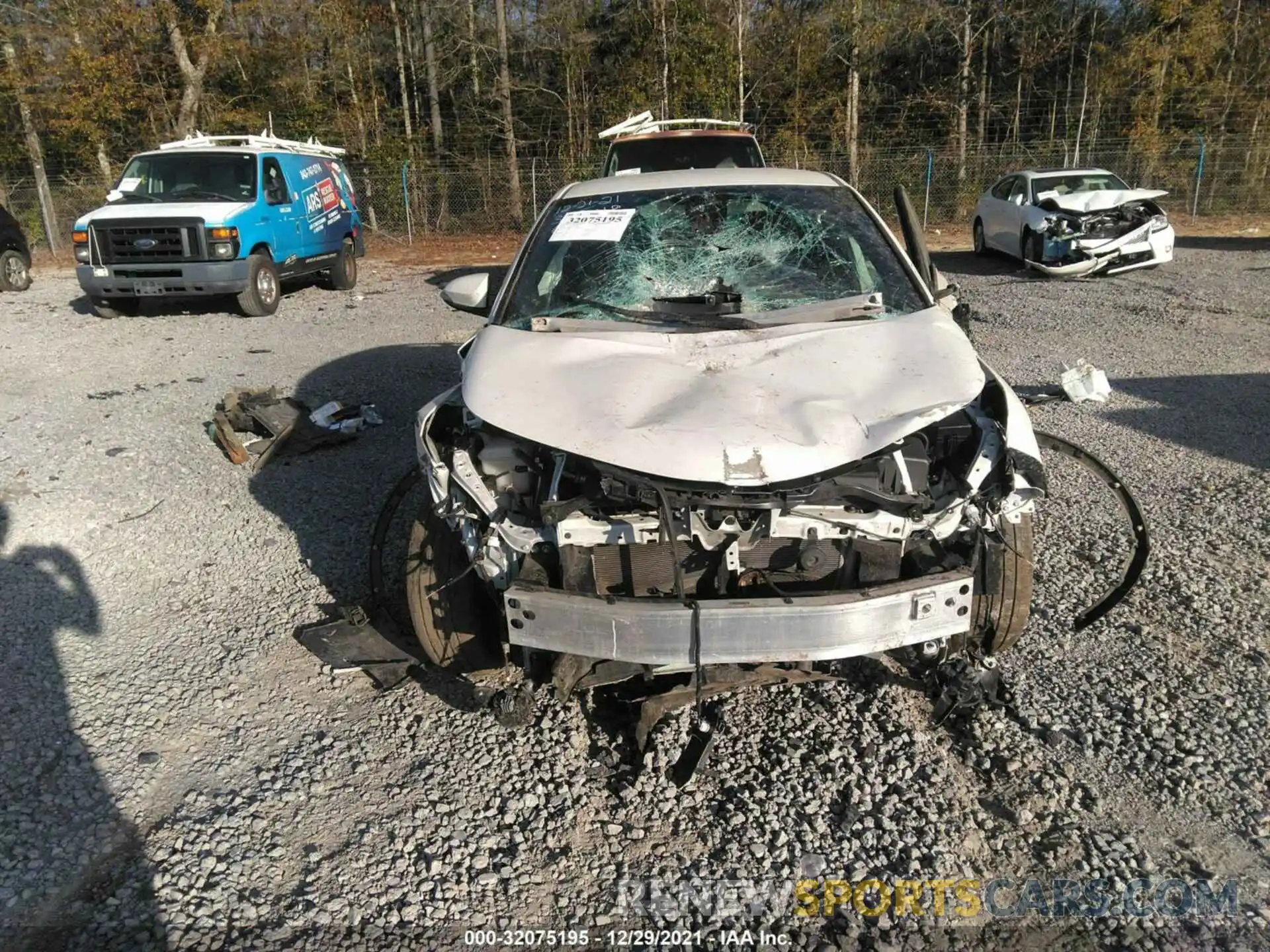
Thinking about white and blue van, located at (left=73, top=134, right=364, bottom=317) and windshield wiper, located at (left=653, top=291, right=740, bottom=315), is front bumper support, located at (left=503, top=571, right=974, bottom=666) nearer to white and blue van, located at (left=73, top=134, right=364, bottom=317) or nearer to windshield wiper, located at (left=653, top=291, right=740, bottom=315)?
windshield wiper, located at (left=653, top=291, right=740, bottom=315)

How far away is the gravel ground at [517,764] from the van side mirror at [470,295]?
51.8 inches

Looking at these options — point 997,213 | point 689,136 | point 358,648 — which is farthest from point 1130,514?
point 997,213

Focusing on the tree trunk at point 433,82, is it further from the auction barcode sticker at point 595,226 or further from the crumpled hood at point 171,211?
the auction barcode sticker at point 595,226

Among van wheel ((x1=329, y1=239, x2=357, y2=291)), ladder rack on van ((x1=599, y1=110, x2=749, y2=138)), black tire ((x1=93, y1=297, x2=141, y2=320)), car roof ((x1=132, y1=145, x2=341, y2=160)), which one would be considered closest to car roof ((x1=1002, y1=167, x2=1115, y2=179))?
ladder rack on van ((x1=599, y1=110, x2=749, y2=138))

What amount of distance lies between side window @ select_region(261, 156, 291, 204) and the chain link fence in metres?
8.68

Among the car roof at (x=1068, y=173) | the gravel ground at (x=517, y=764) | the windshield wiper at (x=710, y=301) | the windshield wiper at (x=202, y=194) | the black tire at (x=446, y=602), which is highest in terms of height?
the windshield wiper at (x=202, y=194)

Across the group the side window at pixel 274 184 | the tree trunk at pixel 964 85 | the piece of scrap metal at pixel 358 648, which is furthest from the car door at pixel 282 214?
the tree trunk at pixel 964 85

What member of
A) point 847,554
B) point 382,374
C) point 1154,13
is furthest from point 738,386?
point 1154,13

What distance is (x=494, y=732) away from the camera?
3.12 meters

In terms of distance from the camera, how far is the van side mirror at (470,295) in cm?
433

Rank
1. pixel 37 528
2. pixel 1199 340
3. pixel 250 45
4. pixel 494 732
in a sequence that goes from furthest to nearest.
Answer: pixel 250 45, pixel 1199 340, pixel 37 528, pixel 494 732

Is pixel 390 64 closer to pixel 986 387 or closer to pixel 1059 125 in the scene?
pixel 1059 125

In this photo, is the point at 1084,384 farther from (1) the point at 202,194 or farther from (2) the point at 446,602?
(1) the point at 202,194

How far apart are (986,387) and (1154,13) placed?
26.8m
